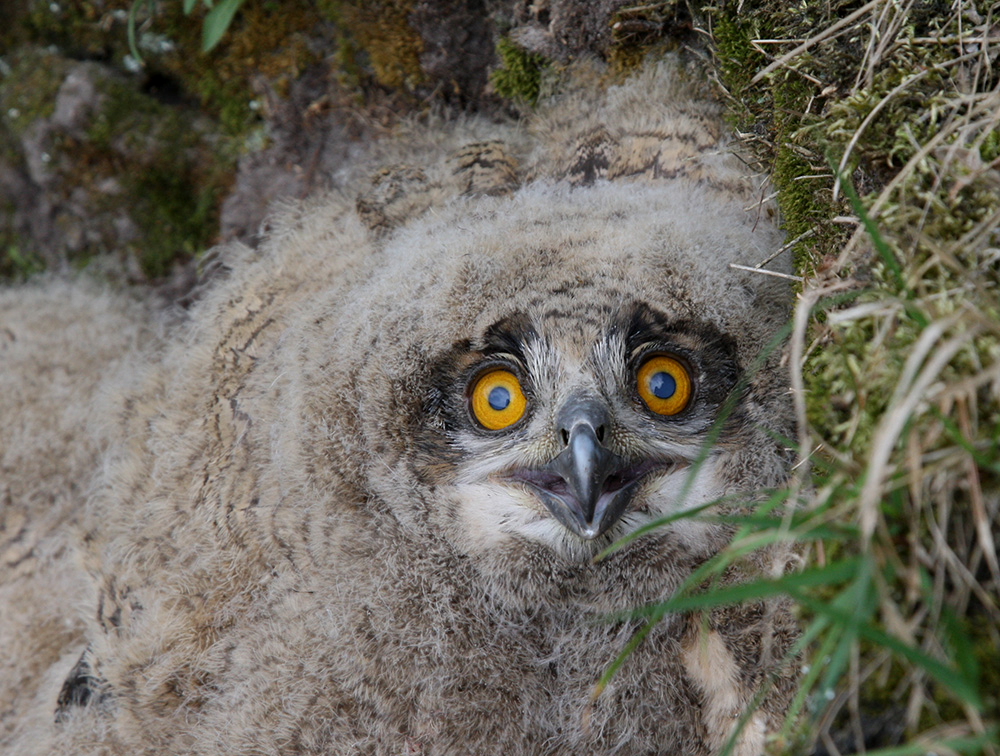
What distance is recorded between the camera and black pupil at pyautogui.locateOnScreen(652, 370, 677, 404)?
269cm

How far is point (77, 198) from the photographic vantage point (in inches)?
172

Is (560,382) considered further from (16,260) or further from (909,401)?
(16,260)

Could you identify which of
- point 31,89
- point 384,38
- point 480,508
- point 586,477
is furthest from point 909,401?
point 31,89

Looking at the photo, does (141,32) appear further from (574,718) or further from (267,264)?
(574,718)

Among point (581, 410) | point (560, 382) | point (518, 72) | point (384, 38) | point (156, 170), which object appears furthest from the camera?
point (156, 170)

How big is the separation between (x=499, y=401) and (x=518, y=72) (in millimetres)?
1758

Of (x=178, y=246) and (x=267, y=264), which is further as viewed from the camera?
(x=178, y=246)

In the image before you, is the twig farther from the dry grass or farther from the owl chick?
the owl chick

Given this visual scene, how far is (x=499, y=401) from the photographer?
2.75 m

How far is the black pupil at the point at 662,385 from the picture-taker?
2689mm

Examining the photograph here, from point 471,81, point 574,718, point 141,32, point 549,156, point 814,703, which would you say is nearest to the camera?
point 814,703

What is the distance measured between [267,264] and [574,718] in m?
2.21

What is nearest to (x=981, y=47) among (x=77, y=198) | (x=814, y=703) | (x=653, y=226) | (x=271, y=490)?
(x=653, y=226)

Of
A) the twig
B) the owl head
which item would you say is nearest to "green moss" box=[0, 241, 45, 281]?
the owl head
